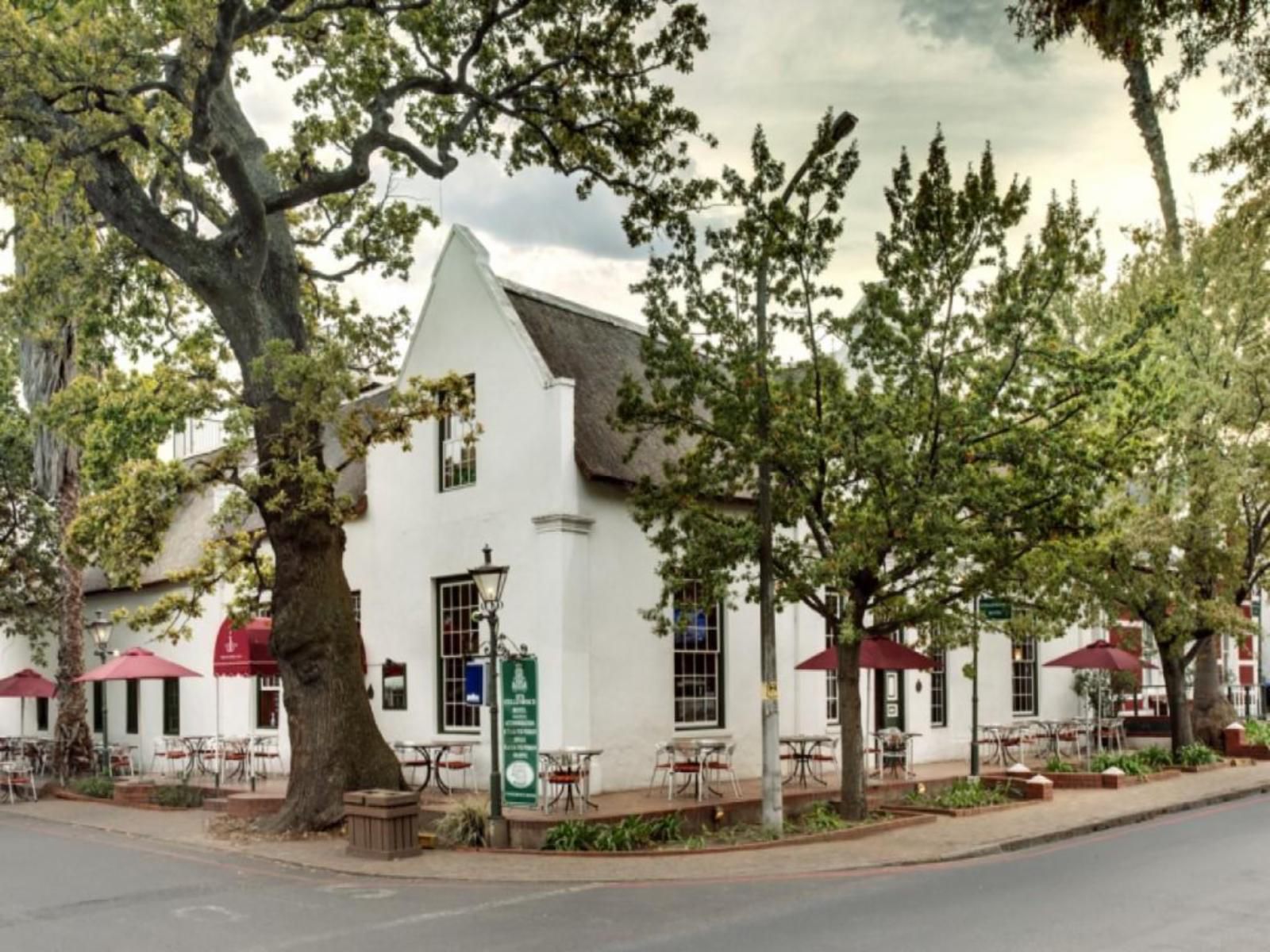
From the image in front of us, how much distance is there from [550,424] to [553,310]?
3229 millimetres

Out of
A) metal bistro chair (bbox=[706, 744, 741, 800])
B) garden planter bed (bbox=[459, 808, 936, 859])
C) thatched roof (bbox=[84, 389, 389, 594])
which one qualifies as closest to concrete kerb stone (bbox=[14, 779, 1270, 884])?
garden planter bed (bbox=[459, 808, 936, 859])

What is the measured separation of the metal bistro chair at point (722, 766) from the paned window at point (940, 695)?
21.4ft

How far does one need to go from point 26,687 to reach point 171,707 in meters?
3.14

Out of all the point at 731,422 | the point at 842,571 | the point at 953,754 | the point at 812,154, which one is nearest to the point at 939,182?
the point at 812,154

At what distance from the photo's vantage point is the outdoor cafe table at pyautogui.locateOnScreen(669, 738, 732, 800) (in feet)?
57.8

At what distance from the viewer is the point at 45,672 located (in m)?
35.1

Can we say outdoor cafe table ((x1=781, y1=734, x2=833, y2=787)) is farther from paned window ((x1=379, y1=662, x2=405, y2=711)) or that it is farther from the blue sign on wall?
paned window ((x1=379, y1=662, x2=405, y2=711))

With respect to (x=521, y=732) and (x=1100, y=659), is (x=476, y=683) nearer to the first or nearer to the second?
(x=521, y=732)

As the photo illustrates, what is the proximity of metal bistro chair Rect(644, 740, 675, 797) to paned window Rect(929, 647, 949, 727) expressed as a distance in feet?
27.0

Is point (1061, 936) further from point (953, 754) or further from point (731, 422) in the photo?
point (953, 754)

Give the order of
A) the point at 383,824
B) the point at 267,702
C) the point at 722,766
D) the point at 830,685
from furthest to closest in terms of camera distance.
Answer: the point at 267,702, the point at 830,685, the point at 722,766, the point at 383,824

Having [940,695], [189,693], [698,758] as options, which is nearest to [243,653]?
[189,693]

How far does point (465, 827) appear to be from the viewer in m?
15.8

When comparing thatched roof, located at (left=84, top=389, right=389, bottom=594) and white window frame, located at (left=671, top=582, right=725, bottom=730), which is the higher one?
thatched roof, located at (left=84, top=389, right=389, bottom=594)
